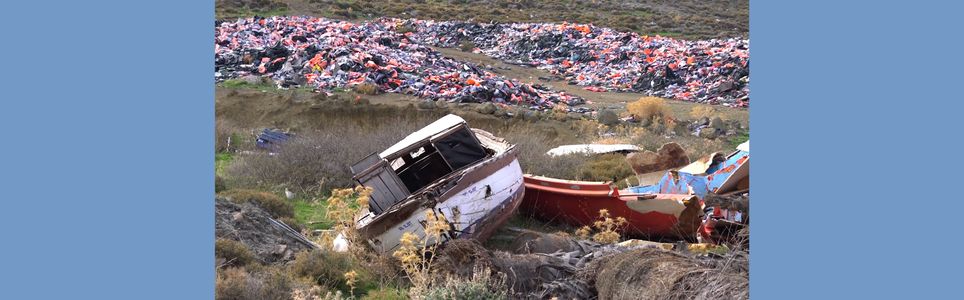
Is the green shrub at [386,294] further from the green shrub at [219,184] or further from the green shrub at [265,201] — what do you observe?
the green shrub at [219,184]

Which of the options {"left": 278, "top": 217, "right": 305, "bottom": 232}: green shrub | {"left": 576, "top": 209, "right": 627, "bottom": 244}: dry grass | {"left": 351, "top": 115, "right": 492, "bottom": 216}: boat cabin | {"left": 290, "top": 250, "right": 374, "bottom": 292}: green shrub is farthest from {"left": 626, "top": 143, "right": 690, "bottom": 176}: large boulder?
{"left": 290, "top": 250, "right": 374, "bottom": 292}: green shrub

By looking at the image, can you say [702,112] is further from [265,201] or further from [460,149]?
[265,201]

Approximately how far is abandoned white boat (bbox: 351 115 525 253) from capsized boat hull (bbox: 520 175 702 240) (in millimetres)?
959

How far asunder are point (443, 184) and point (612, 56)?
11100 mm

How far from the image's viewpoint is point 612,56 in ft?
67.6

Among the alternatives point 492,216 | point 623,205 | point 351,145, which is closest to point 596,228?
point 623,205

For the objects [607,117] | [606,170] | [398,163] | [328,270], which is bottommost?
[607,117]

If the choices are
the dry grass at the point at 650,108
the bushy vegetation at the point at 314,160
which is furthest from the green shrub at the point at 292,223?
the dry grass at the point at 650,108

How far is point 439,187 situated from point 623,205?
2.98m

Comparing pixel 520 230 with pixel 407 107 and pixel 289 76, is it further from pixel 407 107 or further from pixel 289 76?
pixel 289 76

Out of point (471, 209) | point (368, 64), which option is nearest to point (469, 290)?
point (471, 209)

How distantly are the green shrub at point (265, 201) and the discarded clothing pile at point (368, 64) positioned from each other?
6.29 m

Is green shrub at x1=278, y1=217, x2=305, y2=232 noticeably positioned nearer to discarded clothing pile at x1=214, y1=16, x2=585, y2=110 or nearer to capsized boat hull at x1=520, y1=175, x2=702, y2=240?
capsized boat hull at x1=520, y1=175, x2=702, y2=240

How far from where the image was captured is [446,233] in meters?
9.49
